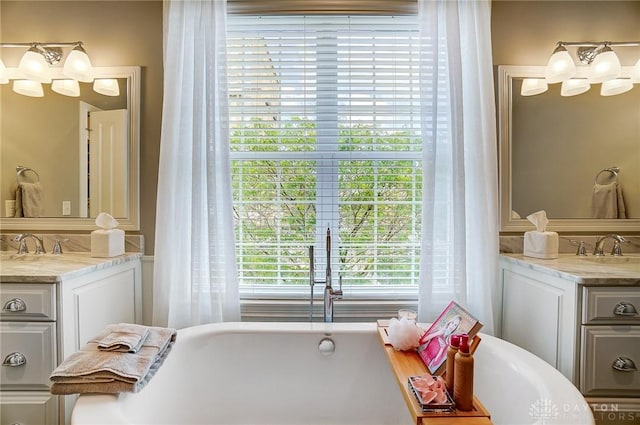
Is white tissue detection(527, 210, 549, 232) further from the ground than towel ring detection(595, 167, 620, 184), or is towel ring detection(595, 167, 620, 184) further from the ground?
towel ring detection(595, 167, 620, 184)

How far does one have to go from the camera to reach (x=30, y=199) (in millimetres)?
1828

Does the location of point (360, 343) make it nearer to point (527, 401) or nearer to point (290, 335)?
point (290, 335)

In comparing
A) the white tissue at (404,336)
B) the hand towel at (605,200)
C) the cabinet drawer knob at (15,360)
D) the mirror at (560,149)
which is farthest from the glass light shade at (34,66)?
the hand towel at (605,200)

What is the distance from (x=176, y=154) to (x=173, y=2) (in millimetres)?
791

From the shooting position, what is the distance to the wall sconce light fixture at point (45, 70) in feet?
5.67

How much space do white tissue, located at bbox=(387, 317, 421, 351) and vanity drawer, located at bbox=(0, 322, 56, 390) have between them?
1409mm

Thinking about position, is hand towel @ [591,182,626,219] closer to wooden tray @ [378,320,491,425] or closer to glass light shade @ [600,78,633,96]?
glass light shade @ [600,78,633,96]

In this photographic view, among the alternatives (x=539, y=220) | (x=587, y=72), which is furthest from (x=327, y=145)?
(x=587, y=72)

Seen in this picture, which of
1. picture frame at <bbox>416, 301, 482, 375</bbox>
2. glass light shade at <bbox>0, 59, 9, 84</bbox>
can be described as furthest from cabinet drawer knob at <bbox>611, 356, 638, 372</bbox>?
glass light shade at <bbox>0, 59, 9, 84</bbox>

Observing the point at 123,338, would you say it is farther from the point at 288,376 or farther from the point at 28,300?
the point at 288,376

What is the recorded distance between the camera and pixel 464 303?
1618 millimetres

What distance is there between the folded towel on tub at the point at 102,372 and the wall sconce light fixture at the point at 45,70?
4.80 feet

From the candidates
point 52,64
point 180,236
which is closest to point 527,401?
point 180,236

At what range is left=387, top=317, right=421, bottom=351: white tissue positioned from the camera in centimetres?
130
